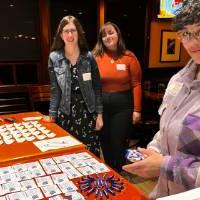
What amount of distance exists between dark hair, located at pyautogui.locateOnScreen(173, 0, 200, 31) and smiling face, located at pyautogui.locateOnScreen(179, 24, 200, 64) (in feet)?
0.05

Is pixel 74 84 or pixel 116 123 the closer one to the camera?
pixel 74 84

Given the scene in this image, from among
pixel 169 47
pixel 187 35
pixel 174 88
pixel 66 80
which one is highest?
pixel 187 35

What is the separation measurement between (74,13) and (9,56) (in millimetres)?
1162

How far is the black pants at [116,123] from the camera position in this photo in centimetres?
277

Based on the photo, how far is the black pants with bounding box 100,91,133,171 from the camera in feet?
9.07

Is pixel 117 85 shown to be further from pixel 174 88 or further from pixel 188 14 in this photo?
pixel 188 14

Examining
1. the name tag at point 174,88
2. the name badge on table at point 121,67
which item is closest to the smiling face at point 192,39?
the name tag at point 174,88

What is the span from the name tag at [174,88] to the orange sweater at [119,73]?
5.13 ft

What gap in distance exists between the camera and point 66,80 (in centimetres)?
238

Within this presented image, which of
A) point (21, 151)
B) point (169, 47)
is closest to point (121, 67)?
point (21, 151)

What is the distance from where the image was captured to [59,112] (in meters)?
2.46

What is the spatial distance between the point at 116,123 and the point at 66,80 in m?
0.75

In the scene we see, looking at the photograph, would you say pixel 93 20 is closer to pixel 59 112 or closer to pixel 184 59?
pixel 184 59

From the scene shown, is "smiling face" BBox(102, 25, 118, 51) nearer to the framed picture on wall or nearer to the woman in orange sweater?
the woman in orange sweater
